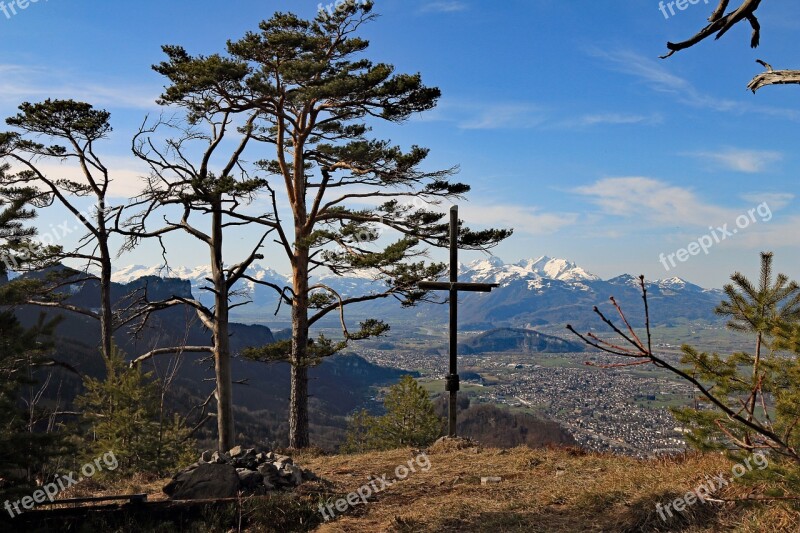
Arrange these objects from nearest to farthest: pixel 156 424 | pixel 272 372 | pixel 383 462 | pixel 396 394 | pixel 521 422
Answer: pixel 383 462
pixel 156 424
pixel 396 394
pixel 521 422
pixel 272 372

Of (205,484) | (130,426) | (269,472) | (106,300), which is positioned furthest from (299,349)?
(205,484)

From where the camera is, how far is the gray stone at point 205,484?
8406mm

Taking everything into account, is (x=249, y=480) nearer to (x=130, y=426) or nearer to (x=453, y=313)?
(x=453, y=313)

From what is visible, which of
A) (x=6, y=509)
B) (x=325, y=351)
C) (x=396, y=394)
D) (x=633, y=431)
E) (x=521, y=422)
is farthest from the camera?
(x=633, y=431)

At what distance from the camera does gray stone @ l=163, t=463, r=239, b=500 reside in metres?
8.41

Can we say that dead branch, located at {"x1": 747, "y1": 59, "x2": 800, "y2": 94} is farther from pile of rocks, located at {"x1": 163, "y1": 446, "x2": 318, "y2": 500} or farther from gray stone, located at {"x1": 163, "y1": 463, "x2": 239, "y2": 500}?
gray stone, located at {"x1": 163, "y1": 463, "x2": 239, "y2": 500}

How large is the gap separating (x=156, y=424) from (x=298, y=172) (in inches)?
343

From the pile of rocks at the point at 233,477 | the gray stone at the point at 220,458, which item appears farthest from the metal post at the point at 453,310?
the gray stone at the point at 220,458

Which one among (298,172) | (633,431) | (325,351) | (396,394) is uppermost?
(298,172)

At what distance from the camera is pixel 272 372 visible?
19250 centimetres

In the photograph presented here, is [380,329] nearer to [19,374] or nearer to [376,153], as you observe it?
[376,153]

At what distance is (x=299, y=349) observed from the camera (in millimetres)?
17062

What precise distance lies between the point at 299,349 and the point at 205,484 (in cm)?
856

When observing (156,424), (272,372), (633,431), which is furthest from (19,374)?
(272,372)
